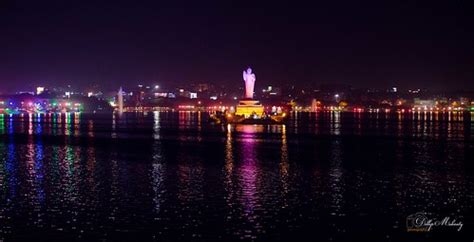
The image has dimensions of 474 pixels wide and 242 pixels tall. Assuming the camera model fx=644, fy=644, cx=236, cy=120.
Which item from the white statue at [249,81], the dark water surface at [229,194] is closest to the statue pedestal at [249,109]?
the white statue at [249,81]

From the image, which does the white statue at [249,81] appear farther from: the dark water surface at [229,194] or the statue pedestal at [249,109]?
the dark water surface at [229,194]

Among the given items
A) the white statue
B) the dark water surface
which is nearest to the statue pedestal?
the white statue

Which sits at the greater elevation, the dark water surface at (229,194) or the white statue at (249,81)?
the white statue at (249,81)

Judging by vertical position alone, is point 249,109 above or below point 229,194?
above

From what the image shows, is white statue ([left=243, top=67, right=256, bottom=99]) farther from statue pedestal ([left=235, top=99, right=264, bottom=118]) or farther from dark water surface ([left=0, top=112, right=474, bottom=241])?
dark water surface ([left=0, top=112, right=474, bottom=241])

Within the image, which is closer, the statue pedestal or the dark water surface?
the dark water surface

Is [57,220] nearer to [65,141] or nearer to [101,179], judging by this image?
[101,179]

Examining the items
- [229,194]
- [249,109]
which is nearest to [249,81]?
[249,109]

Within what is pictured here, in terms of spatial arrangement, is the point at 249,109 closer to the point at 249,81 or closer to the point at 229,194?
the point at 249,81

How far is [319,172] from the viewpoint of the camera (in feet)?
94.7

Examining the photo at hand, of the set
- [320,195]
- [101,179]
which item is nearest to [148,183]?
[101,179]

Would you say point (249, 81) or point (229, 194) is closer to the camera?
point (229, 194)

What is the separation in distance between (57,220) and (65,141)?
31.4 m

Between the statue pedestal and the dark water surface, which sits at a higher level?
the statue pedestal
